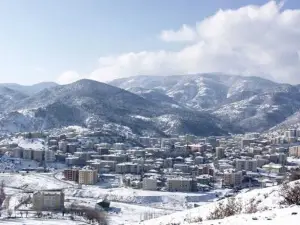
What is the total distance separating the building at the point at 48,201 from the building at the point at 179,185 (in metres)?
A: 19.9

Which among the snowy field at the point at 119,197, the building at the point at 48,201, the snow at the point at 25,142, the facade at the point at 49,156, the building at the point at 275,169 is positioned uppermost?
the snow at the point at 25,142

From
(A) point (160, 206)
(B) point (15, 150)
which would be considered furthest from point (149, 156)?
(A) point (160, 206)

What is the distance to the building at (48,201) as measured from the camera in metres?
55.0

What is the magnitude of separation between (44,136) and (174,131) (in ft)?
195

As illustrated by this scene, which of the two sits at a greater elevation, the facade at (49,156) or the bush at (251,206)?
the bush at (251,206)

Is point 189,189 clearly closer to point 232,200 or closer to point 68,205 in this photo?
point 68,205

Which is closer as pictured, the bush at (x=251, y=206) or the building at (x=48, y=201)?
the bush at (x=251, y=206)

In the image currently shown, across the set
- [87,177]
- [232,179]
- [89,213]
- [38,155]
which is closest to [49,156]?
[38,155]

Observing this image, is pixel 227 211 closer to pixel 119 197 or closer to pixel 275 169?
pixel 119 197

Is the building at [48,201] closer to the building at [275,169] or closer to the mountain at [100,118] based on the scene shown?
the building at [275,169]

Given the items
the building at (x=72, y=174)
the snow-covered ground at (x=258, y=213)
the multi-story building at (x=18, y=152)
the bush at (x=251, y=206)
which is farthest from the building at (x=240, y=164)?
the bush at (x=251, y=206)

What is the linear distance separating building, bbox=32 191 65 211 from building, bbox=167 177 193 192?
19.9 meters

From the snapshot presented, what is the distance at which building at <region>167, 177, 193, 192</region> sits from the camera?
7088cm

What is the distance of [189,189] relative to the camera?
7125 cm
